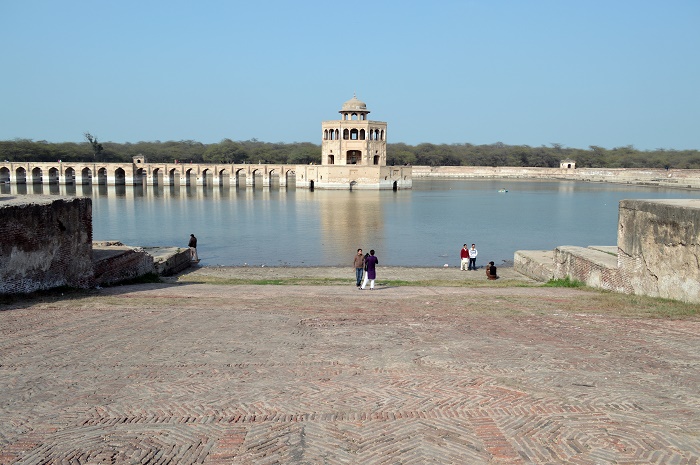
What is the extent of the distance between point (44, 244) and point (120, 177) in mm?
68164

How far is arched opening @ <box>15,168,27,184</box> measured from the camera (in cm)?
6881

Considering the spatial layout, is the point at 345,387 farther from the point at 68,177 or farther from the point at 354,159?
the point at 68,177

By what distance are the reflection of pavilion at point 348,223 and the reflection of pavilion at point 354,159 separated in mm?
5962

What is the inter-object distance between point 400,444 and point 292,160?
313 ft

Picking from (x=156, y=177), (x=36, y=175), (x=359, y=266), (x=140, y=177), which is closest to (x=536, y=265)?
(x=359, y=266)

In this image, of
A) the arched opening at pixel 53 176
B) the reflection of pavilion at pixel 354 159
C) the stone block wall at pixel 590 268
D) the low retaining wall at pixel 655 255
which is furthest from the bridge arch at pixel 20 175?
the low retaining wall at pixel 655 255

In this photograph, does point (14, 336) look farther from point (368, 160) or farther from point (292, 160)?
point (292, 160)

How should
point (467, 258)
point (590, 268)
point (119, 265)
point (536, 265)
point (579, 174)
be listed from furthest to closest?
point (579, 174) < point (467, 258) < point (536, 265) < point (119, 265) < point (590, 268)

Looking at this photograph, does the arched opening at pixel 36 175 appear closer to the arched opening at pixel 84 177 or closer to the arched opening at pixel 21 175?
the arched opening at pixel 21 175

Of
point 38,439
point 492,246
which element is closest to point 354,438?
point 38,439

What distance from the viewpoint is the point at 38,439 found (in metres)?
3.63

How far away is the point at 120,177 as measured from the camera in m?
73.0

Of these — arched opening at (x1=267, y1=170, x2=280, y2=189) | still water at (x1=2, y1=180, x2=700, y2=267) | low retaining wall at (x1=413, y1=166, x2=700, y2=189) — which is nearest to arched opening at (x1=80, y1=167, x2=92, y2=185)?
arched opening at (x1=267, y1=170, x2=280, y2=189)

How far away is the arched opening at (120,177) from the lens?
234 ft
